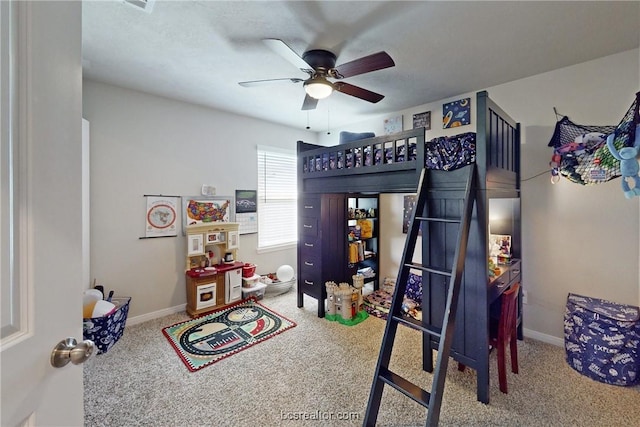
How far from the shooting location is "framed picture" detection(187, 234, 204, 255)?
3170 mm

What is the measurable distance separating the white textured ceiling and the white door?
1.41m

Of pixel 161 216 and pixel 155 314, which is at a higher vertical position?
pixel 161 216

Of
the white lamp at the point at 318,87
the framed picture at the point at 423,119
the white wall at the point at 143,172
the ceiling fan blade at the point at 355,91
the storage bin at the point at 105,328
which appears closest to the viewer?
the white lamp at the point at 318,87

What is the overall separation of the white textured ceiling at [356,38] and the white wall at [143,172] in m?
0.33

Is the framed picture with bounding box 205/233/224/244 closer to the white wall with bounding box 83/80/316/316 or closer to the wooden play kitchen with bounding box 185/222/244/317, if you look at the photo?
the wooden play kitchen with bounding box 185/222/244/317

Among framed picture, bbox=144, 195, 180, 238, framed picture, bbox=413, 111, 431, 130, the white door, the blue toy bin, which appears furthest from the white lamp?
the blue toy bin

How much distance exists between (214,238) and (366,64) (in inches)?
104

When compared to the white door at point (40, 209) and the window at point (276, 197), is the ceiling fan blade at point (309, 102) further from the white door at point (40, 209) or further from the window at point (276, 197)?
the white door at point (40, 209)

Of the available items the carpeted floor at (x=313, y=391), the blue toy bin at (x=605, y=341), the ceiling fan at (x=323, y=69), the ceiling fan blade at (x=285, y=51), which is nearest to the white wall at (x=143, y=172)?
the carpeted floor at (x=313, y=391)

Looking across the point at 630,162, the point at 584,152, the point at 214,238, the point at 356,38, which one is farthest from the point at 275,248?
the point at 630,162

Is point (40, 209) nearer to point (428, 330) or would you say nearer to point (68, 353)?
point (68, 353)

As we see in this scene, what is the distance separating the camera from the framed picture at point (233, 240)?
3.51 meters

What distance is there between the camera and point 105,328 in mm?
2346

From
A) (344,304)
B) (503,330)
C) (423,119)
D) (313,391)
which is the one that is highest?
(423,119)
